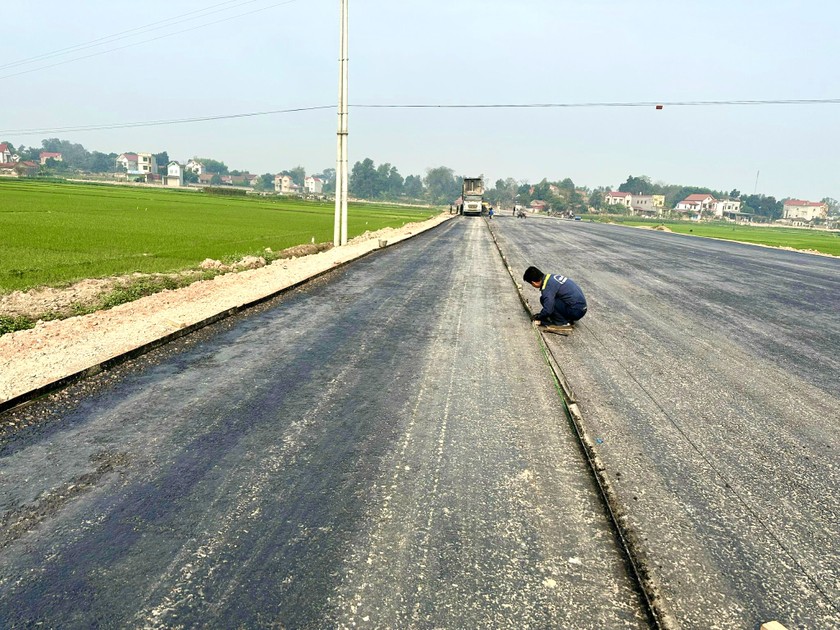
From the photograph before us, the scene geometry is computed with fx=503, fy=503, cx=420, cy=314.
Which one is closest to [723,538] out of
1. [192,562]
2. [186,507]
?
[192,562]

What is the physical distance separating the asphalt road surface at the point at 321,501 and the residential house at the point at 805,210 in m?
224

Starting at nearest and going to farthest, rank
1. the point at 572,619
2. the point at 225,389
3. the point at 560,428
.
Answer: the point at 572,619
the point at 560,428
the point at 225,389

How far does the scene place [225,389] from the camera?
206 inches

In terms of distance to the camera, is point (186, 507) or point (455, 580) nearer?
point (455, 580)

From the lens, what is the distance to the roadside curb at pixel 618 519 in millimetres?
2463

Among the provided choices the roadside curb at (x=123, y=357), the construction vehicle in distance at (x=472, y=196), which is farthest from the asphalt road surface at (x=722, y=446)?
the construction vehicle in distance at (x=472, y=196)

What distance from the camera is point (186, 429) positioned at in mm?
4289

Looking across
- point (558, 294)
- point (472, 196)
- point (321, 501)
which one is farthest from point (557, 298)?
point (472, 196)

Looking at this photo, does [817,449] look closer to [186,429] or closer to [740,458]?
[740,458]

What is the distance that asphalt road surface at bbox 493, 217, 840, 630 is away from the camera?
2.70m

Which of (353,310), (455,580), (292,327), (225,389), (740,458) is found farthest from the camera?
(353,310)

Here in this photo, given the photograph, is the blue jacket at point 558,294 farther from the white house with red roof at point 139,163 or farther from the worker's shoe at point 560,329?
the white house with red roof at point 139,163

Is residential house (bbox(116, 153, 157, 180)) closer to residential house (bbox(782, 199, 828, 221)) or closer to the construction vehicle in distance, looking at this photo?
the construction vehicle in distance

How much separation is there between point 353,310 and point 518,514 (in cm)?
638
